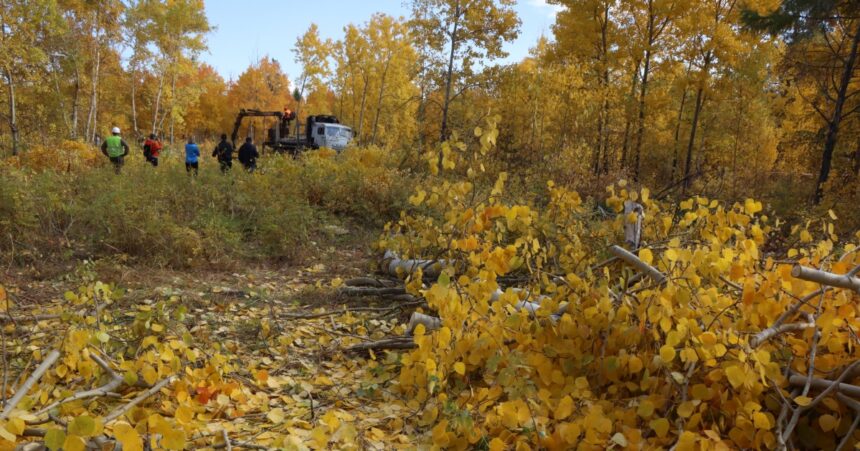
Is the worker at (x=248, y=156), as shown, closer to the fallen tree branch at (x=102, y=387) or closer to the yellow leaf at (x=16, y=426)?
the fallen tree branch at (x=102, y=387)

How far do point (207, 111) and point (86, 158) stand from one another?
94.4 ft

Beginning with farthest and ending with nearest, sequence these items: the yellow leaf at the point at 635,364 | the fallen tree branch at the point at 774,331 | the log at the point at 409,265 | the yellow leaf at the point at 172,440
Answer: the log at the point at 409,265 < the yellow leaf at the point at 635,364 < the fallen tree branch at the point at 774,331 < the yellow leaf at the point at 172,440

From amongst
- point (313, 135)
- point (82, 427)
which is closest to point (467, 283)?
point (82, 427)

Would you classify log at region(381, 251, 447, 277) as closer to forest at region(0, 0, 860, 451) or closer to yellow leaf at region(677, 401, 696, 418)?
forest at region(0, 0, 860, 451)

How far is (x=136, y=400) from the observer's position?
203 centimetres

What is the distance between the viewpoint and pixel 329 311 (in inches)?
168

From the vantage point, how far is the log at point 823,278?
164 centimetres

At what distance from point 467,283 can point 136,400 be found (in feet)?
5.31

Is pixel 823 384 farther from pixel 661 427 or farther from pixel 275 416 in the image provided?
pixel 275 416

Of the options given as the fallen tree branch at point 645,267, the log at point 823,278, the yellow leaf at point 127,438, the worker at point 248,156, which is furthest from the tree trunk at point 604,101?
the yellow leaf at point 127,438

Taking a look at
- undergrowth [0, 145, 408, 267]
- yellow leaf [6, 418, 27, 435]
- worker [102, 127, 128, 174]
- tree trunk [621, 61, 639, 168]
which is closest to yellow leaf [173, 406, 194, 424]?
yellow leaf [6, 418, 27, 435]

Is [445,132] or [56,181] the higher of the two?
[445,132]

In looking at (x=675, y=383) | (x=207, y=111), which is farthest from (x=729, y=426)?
(x=207, y=111)

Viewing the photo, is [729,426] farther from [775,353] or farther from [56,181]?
[56,181]
